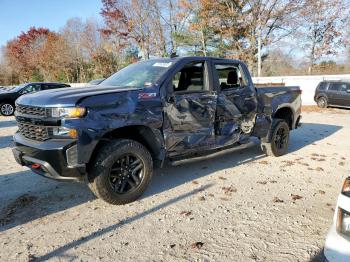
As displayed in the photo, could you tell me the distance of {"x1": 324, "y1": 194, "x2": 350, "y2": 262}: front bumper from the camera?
223cm

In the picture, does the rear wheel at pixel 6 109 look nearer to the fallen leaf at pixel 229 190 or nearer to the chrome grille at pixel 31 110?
the chrome grille at pixel 31 110

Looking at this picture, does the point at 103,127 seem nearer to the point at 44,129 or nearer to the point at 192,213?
the point at 44,129

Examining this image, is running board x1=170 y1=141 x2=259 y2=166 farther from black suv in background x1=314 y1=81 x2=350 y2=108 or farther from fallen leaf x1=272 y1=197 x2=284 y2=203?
black suv in background x1=314 y1=81 x2=350 y2=108

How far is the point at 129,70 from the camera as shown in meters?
5.38

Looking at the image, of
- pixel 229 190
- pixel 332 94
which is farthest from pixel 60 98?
pixel 332 94

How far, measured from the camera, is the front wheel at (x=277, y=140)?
6578 millimetres

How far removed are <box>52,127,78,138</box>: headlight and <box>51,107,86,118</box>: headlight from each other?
0.15 meters

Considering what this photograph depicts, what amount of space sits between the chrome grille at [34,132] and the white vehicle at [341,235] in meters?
3.12

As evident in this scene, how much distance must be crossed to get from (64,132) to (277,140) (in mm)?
4577

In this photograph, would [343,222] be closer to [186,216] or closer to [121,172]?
[186,216]

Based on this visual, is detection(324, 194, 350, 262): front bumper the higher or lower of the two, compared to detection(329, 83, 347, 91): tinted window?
lower

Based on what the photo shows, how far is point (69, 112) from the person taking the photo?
3.71 metres

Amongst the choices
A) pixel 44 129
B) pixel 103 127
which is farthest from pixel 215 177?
pixel 44 129

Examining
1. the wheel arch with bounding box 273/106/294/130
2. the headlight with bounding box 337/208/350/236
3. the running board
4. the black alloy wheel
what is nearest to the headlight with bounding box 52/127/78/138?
the black alloy wheel
